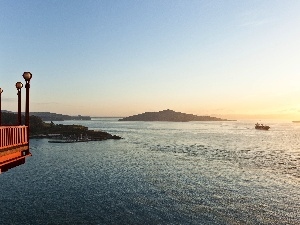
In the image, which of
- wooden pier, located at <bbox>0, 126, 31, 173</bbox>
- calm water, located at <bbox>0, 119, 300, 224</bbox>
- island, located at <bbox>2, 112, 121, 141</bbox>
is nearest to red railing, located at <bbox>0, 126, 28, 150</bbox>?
wooden pier, located at <bbox>0, 126, 31, 173</bbox>

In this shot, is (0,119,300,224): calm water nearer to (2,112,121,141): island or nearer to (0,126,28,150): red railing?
(0,126,28,150): red railing

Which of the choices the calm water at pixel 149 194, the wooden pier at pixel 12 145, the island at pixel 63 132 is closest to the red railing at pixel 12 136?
the wooden pier at pixel 12 145

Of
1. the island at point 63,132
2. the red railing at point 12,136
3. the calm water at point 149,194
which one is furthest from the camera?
the island at point 63,132

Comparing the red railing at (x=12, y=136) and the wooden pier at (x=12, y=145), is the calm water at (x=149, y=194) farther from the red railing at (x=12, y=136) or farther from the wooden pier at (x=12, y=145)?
the red railing at (x=12, y=136)

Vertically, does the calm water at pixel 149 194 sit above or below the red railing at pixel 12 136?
below

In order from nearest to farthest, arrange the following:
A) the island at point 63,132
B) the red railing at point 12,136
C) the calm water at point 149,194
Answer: the red railing at point 12,136 → the calm water at point 149,194 → the island at point 63,132

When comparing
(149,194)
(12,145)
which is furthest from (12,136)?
(149,194)

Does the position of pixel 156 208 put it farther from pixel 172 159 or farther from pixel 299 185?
pixel 172 159

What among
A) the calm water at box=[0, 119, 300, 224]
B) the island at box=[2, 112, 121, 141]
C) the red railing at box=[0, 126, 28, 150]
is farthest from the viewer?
the island at box=[2, 112, 121, 141]
